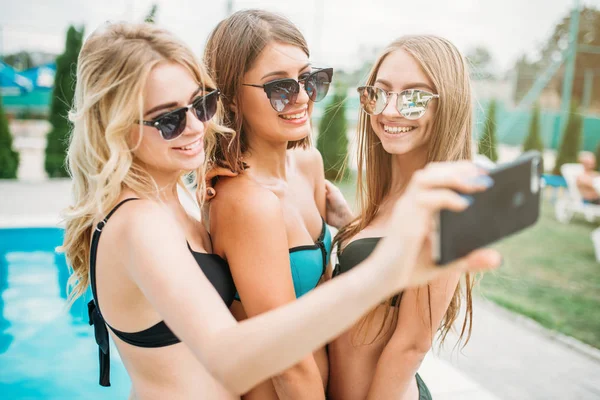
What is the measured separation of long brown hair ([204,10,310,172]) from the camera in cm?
180

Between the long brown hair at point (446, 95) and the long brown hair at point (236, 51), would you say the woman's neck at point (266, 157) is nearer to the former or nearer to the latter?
the long brown hair at point (236, 51)

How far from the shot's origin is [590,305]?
5980 millimetres

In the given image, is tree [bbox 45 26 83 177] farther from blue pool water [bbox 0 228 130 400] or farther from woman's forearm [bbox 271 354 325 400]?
woman's forearm [bbox 271 354 325 400]

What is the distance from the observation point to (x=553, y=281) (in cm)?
680

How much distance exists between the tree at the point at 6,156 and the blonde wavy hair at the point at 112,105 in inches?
458

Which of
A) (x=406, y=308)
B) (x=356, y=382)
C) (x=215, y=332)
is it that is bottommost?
(x=356, y=382)

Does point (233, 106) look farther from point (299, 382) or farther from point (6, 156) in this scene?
point (6, 156)

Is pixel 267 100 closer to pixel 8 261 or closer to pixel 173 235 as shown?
pixel 173 235

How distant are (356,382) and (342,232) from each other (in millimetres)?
629

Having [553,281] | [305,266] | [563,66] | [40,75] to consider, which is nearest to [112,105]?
[305,266]

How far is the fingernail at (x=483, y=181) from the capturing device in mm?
882

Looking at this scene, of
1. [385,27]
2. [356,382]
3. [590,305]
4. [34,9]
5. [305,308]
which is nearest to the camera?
[305,308]

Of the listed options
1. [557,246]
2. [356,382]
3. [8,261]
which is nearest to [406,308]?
[356,382]

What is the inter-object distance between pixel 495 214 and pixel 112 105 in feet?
3.59
